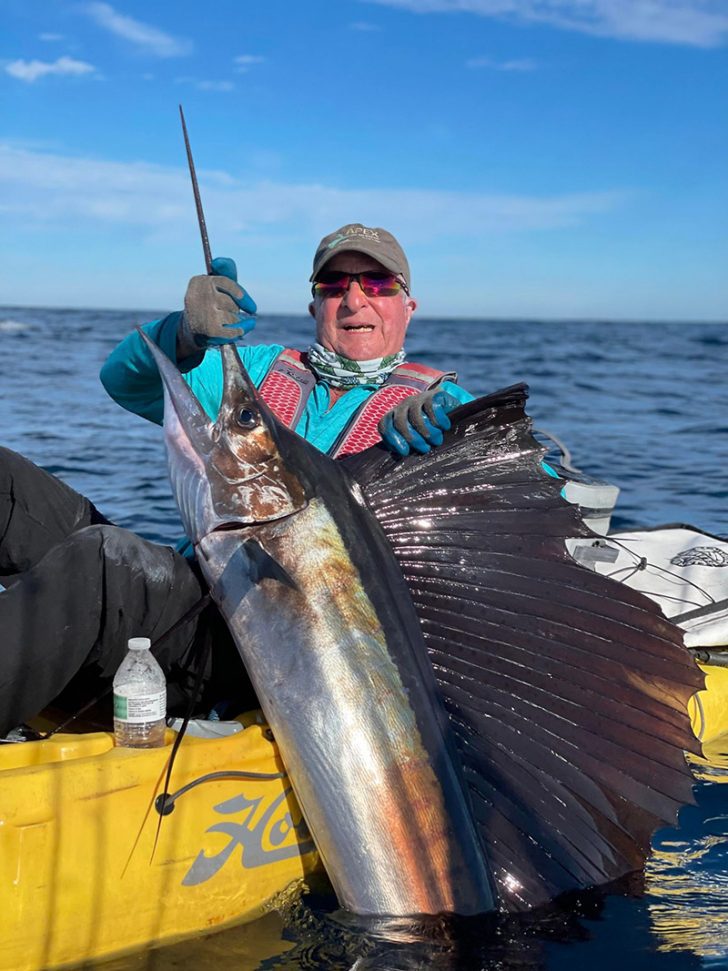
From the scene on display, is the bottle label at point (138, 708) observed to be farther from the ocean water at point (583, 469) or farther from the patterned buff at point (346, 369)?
the patterned buff at point (346, 369)

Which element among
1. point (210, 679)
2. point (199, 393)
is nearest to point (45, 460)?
point (199, 393)

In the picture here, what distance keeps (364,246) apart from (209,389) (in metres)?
0.68

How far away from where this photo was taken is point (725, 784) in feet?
11.3

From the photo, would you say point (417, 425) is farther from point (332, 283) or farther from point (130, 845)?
point (130, 845)

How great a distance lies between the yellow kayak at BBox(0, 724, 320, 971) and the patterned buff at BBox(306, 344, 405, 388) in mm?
1338

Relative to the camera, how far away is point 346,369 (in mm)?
3385

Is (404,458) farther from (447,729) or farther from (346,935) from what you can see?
(346,935)

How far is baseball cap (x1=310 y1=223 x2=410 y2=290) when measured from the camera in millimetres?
3357

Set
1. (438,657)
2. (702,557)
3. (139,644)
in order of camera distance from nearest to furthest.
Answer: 1. (139,644)
2. (438,657)
3. (702,557)

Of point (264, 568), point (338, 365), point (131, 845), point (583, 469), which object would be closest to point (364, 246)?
point (338, 365)

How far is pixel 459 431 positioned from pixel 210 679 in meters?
0.93

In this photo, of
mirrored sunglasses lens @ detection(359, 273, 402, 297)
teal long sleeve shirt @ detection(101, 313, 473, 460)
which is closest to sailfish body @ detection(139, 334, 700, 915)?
teal long sleeve shirt @ detection(101, 313, 473, 460)

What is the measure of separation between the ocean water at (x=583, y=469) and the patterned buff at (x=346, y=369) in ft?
5.21

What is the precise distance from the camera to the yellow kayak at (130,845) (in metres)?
2.07
